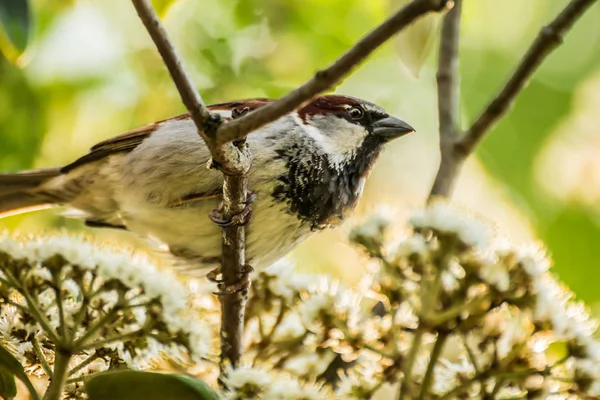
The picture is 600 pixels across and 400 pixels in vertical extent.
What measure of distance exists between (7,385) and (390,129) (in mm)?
1979

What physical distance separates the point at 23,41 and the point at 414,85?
399 centimetres

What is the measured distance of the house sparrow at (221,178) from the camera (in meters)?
3.06

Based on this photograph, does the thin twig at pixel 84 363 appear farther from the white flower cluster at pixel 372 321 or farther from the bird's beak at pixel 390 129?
the bird's beak at pixel 390 129

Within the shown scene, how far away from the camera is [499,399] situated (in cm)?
215

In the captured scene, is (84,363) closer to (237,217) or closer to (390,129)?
(237,217)

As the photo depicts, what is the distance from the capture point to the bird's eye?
349 cm

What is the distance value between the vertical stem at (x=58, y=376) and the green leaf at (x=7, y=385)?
16cm

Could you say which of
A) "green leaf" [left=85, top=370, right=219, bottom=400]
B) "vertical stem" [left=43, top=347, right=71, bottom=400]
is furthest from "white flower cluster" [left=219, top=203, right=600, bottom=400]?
"vertical stem" [left=43, top=347, right=71, bottom=400]

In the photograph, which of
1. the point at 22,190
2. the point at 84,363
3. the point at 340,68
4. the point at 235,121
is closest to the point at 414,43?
the point at 235,121

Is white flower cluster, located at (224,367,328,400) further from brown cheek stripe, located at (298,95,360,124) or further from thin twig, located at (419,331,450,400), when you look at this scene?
brown cheek stripe, located at (298,95,360,124)

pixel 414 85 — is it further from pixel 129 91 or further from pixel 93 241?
pixel 93 241

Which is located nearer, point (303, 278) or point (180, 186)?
point (303, 278)

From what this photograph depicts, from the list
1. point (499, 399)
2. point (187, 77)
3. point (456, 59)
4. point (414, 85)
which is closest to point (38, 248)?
point (187, 77)

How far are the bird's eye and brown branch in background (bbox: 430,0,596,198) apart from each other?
1.10 feet
